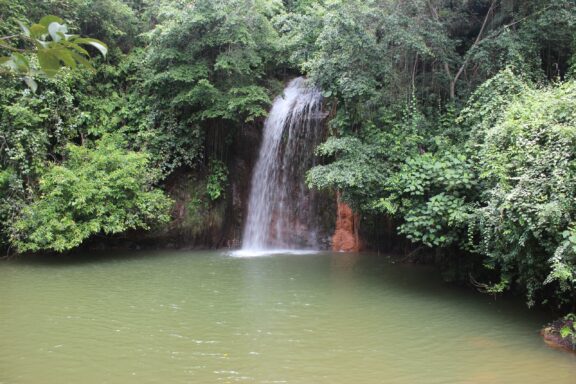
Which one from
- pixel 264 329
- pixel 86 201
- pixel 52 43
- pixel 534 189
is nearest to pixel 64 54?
pixel 52 43

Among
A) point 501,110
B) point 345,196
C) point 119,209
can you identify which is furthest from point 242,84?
point 501,110

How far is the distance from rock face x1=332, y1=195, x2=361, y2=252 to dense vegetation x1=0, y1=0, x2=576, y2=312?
1.44 meters

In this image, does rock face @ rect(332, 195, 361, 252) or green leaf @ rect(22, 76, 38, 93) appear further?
rock face @ rect(332, 195, 361, 252)

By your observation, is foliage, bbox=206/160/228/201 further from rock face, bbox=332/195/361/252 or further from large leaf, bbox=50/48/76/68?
large leaf, bbox=50/48/76/68

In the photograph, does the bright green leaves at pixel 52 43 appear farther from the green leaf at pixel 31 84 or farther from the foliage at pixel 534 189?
the foliage at pixel 534 189

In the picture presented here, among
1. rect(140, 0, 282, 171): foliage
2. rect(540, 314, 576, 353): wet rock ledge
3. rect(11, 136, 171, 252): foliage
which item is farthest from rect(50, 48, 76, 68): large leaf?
rect(140, 0, 282, 171): foliage

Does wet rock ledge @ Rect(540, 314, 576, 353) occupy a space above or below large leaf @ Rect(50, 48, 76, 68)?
below

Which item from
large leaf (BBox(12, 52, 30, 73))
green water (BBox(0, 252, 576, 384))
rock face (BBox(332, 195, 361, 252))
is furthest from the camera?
rock face (BBox(332, 195, 361, 252))

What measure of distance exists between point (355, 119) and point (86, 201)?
19.7 ft

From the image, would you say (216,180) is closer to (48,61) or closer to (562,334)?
(562,334)

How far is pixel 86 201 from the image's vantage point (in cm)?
1070

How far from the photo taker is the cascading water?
496 inches

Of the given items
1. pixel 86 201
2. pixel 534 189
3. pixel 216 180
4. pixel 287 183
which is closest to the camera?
pixel 534 189

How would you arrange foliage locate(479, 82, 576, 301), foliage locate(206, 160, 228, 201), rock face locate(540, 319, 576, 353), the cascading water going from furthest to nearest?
foliage locate(206, 160, 228, 201), the cascading water, rock face locate(540, 319, 576, 353), foliage locate(479, 82, 576, 301)
